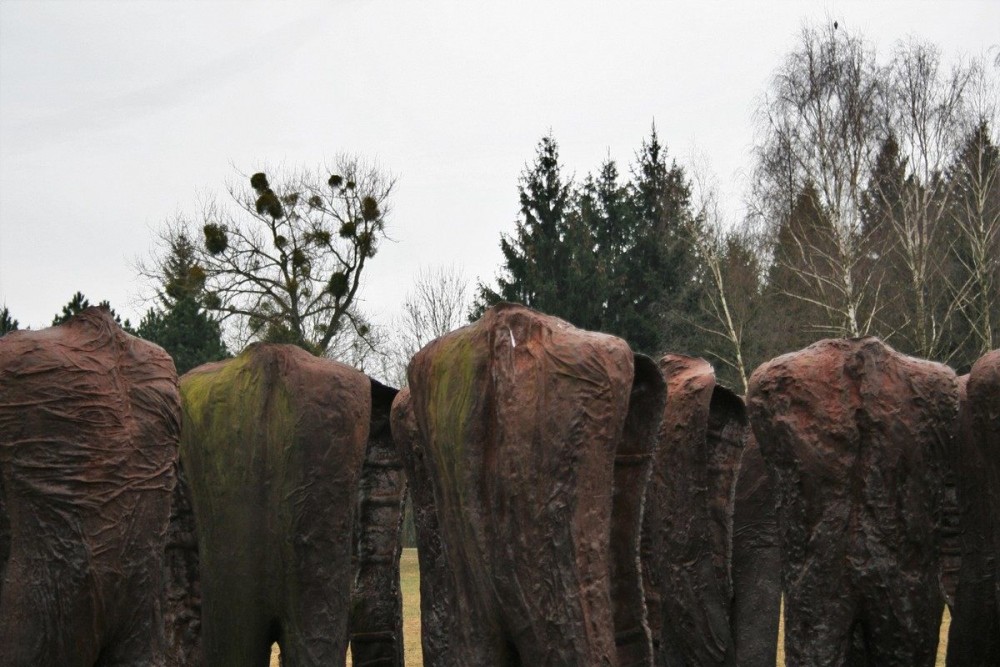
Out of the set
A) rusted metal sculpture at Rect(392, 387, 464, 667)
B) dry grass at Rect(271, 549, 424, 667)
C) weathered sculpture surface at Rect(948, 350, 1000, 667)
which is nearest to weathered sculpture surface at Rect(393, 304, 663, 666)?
rusted metal sculpture at Rect(392, 387, 464, 667)

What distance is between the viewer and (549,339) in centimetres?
508

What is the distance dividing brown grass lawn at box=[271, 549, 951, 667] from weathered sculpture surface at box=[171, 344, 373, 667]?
13.2 feet

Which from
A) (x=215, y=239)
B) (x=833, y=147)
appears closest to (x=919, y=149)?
(x=833, y=147)

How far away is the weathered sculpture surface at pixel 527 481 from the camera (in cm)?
490

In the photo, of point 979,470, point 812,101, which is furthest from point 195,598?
point 812,101

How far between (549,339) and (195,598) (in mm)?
2693

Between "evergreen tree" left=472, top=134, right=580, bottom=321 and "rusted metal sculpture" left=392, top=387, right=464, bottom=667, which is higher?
"evergreen tree" left=472, top=134, right=580, bottom=321

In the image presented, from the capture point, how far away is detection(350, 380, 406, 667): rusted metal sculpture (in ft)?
25.8

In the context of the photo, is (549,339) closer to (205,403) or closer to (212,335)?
(205,403)

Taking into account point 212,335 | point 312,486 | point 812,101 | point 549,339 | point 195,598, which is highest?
point 812,101

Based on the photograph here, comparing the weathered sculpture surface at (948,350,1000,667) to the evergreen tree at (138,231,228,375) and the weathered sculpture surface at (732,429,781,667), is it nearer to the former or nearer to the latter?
the weathered sculpture surface at (732,429,781,667)

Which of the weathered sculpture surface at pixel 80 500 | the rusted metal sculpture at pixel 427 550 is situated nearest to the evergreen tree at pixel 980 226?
the rusted metal sculpture at pixel 427 550

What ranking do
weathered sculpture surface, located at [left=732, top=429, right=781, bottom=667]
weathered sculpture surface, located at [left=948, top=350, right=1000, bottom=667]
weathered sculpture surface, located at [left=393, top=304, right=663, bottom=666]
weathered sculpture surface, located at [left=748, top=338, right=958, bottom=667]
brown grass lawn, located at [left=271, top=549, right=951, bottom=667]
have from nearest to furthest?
1. weathered sculpture surface, located at [left=393, top=304, right=663, bottom=666]
2. weathered sculpture surface, located at [left=948, top=350, right=1000, bottom=667]
3. weathered sculpture surface, located at [left=748, top=338, right=958, bottom=667]
4. weathered sculpture surface, located at [left=732, top=429, right=781, bottom=667]
5. brown grass lawn, located at [left=271, top=549, right=951, bottom=667]

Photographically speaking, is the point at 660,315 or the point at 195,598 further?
the point at 660,315
